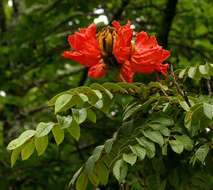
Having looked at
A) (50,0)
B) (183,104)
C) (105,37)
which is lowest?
(50,0)

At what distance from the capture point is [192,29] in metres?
Answer: 5.39

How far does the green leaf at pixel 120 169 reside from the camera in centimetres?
203

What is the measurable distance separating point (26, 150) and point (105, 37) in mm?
519

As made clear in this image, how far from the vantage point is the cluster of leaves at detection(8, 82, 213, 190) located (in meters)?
2.11

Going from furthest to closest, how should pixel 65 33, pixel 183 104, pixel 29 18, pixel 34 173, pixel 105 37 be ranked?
pixel 65 33 → pixel 29 18 → pixel 34 173 → pixel 105 37 → pixel 183 104

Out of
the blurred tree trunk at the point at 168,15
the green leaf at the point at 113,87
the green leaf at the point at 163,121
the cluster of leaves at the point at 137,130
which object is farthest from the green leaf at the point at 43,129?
the blurred tree trunk at the point at 168,15

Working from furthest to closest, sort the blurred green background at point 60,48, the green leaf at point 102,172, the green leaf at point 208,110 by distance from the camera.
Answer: the blurred green background at point 60,48 < the green leaf at point 102,172 < the green leaf at point 208,110

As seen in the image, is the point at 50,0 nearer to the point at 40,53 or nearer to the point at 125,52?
the point at 40,53

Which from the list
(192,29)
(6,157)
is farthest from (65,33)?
(6,157)

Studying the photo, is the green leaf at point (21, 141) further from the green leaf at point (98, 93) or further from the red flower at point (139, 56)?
the red flower at point (139, 56)

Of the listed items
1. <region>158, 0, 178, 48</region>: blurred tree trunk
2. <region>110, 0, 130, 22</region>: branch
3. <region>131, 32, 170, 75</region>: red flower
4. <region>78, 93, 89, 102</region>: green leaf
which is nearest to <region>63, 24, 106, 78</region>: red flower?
<region>131, 32, 170, 75</region>: red flower

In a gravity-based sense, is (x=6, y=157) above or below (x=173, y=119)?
below

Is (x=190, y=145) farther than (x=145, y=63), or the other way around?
(x=145, y=63)

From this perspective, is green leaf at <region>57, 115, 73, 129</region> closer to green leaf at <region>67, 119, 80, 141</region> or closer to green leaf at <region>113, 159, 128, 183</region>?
green leaf at <region>67, 119, 80, 141</region>
